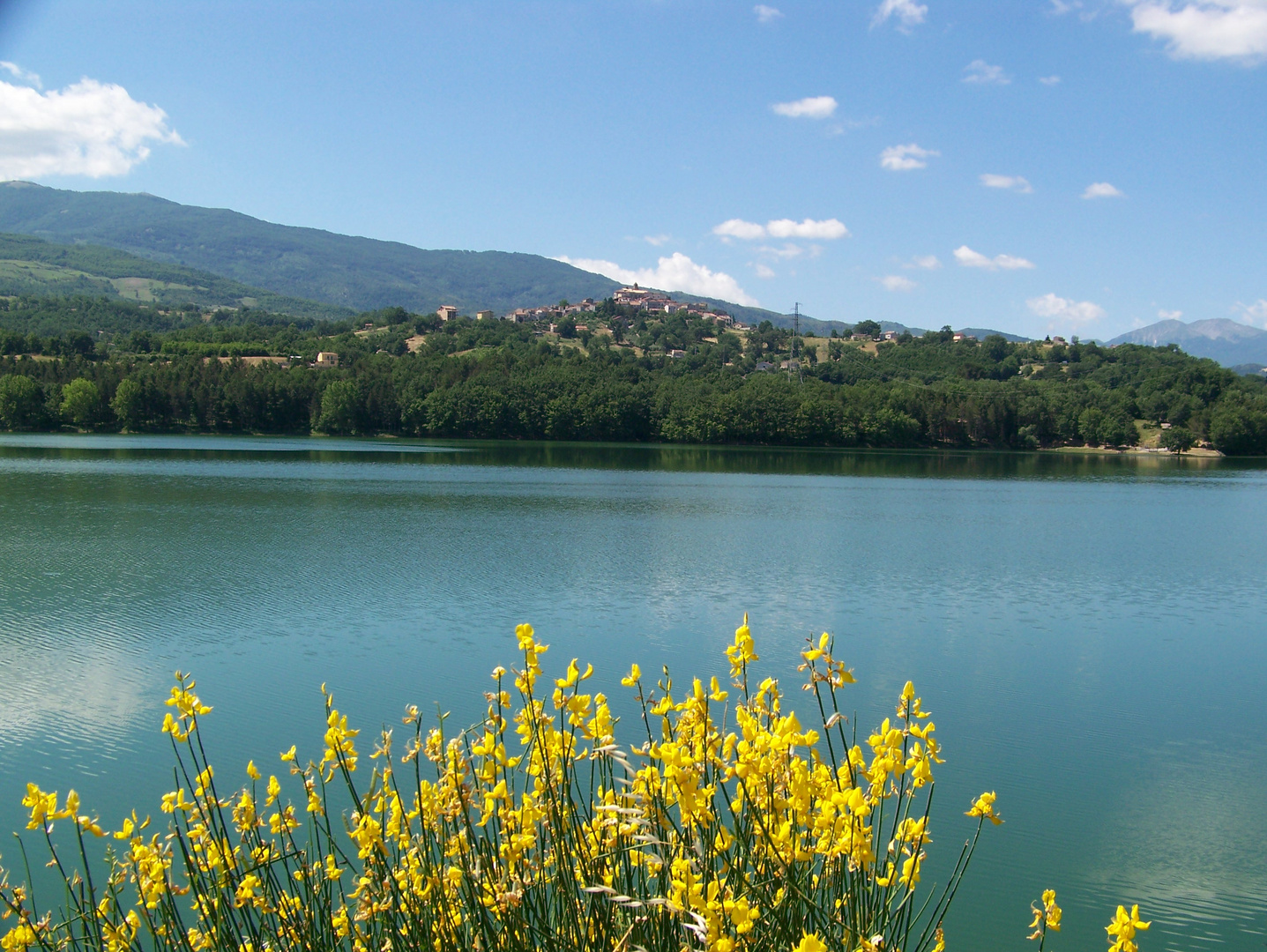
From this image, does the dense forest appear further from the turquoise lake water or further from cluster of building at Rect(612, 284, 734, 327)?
cluster of building at Rect(612, 284, 734, 327)

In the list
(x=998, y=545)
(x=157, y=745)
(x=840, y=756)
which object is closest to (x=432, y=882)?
(x=840, y=756)

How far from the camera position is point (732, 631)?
13.2 meters

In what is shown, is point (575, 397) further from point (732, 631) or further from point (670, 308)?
point (670, 308)

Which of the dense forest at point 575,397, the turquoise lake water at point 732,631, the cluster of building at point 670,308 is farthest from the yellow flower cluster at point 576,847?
the cluster of building at point 670,308

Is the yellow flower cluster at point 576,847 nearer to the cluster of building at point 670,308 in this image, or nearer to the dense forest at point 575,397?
the dense forest at point 575,397

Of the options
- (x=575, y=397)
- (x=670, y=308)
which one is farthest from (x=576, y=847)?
(x=670, y=308)

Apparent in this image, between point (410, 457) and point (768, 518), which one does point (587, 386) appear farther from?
point (768, 518)

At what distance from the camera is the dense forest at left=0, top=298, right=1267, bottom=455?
7131 cm

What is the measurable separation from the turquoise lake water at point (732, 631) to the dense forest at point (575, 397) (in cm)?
4261

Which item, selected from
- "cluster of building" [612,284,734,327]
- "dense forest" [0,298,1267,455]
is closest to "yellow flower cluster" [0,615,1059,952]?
"dense forest" [0,298,1267,455]

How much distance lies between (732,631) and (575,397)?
211 feet

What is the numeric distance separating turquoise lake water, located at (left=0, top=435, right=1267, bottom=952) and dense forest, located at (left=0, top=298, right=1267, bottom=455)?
140 feet

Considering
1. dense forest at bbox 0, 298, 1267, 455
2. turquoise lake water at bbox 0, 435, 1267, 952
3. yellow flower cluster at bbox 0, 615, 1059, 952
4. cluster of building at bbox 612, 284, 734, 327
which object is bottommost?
turquoise lake water at bbox 0, 435, 1267, 952

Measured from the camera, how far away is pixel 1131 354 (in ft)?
372
